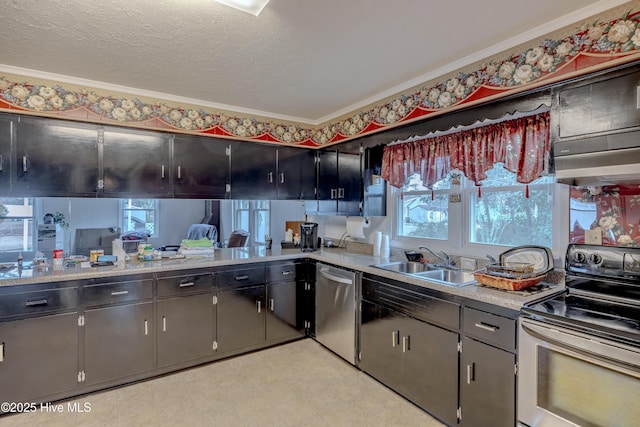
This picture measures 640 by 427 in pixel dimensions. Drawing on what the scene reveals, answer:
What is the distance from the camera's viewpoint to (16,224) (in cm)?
280

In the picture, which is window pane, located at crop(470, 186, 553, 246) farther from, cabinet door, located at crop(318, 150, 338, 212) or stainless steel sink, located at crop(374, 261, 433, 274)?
cabinet door, located at crop(318, 150, 338, 212)

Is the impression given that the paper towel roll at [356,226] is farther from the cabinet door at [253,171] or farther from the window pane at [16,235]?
the window pane at [16,235]

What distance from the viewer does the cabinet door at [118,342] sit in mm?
2506

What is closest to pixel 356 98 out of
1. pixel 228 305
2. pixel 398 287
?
pixel 398 287

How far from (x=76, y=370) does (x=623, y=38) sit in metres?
3.96

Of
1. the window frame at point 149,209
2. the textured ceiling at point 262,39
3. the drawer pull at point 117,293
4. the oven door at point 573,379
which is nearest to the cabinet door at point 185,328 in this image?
the drawer pull at point 117,293

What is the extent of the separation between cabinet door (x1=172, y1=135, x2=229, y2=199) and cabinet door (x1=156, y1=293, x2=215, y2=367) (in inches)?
40.8

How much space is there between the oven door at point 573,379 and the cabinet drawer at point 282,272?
2184mm

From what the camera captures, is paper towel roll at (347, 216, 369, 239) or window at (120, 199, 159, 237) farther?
paper towel roll at (347, 216, 369, 239)

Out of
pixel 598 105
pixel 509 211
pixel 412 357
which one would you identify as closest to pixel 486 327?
pixel 412 357

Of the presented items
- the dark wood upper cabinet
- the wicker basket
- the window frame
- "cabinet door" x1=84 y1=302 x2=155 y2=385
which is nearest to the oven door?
the wicker basket

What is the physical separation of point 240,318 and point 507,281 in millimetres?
2273

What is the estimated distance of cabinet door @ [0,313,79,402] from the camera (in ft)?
7.40

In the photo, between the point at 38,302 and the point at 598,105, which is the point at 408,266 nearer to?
the point at 598,105
